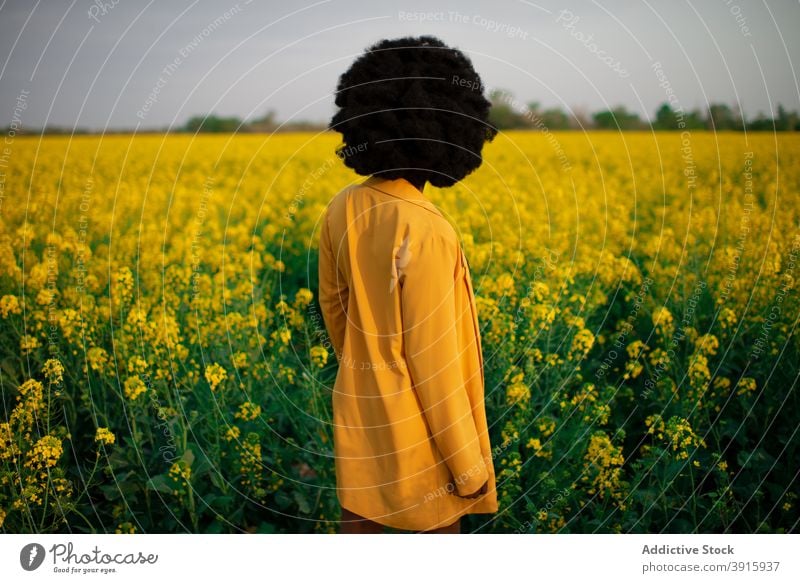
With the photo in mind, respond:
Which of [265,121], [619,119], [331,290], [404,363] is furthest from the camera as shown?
[619,119]

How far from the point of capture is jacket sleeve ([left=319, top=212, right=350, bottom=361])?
2.42 m

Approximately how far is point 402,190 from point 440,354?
488mm

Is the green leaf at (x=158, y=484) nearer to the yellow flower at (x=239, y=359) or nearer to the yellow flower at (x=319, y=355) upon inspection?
the yellow flower at (x=239, y=359)

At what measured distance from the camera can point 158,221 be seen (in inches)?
257

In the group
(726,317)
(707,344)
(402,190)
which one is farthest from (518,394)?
(402,190)

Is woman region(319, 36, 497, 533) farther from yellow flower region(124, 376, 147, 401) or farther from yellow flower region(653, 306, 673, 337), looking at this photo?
yellow flower region(653, 306, 673, 337)

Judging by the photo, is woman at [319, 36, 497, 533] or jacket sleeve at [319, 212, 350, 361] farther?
jacket sleeve at [319, 212, 350, 361]

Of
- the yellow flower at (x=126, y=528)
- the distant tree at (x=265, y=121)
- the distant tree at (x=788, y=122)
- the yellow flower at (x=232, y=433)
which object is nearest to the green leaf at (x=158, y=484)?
the yellow flower at (x=126, y=528)

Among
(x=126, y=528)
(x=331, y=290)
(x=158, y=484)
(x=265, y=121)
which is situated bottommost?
(x=126, y=528)

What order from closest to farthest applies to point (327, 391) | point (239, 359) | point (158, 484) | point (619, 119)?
point (158, 484) → point (239, 359) → point (327, 391) → point (619, 119)

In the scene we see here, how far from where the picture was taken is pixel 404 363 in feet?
7.38

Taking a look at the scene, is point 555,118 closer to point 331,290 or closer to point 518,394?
point 518,394

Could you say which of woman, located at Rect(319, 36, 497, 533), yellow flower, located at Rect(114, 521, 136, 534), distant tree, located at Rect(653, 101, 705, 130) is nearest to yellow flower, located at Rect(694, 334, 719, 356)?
woman, located at Rect(319, 36, 497, 533)
